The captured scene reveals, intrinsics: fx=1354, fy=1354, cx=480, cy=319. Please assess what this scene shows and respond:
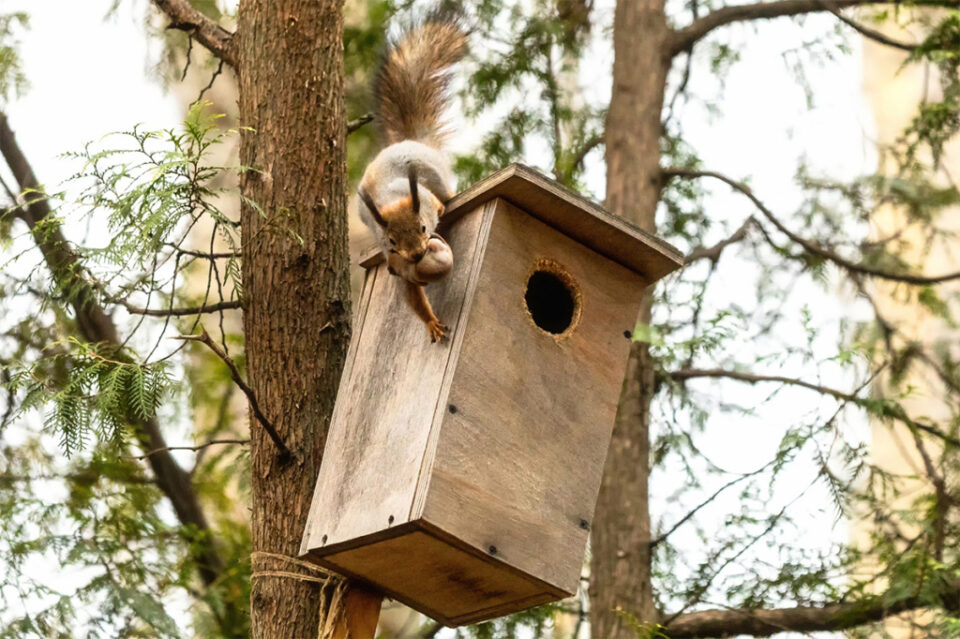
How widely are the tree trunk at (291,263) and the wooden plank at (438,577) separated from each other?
21 centimetres

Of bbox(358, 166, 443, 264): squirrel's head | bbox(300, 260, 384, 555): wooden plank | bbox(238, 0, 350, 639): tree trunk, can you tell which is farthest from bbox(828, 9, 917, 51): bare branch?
bbox(358, 166, 443, 264): squirrel's head

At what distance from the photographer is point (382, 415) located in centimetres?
295

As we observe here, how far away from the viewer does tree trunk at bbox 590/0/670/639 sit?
4.64m

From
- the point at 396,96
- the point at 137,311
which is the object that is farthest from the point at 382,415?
the point at 396,96

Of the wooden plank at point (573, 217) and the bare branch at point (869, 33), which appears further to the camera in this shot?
the bare branch at point (869, 33)

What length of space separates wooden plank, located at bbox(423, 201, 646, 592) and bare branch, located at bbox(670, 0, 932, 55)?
262 cm

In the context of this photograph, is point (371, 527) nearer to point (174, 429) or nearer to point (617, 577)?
point (617, 577)

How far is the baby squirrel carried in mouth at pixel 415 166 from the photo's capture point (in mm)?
2789

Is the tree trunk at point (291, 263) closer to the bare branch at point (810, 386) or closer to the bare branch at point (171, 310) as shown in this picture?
the bare branch at point (171, 310)

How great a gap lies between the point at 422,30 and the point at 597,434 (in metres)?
1.34

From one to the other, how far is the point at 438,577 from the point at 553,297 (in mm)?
779

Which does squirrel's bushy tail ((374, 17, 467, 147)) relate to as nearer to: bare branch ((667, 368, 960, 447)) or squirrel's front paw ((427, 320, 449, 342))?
squirrel's front paw ((427, 320, 449, 342))

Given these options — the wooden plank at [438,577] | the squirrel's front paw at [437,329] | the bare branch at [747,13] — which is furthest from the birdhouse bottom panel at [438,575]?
the bare branch at [747,13]

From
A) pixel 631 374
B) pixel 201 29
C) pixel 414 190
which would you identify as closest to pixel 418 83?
pixel 201 29
